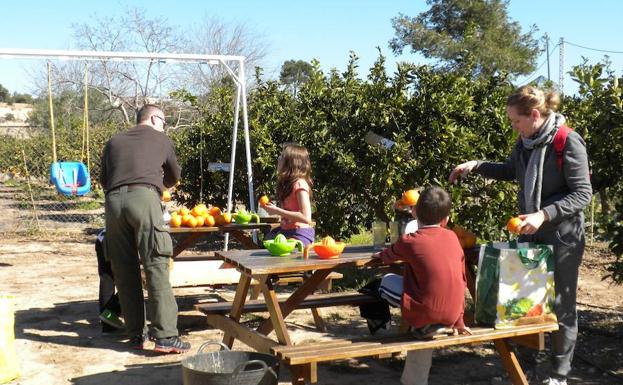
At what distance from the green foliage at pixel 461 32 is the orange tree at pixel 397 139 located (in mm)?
19863

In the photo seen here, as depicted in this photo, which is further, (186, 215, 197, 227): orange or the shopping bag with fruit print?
(186, 215, 197, 227): orange

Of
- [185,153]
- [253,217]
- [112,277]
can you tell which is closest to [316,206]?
[253,217]

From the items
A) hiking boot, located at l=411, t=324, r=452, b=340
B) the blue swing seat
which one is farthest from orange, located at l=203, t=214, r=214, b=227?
hiking boot, located at l=411, t=324, r=452, b=340

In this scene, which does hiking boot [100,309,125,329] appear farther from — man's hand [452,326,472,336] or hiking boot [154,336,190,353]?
man's hand [452,326,472,336]

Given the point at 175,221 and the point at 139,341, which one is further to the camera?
the point at 175,221

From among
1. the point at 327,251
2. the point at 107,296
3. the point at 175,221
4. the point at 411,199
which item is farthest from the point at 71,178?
the point at 411,199

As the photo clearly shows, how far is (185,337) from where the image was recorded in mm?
5516

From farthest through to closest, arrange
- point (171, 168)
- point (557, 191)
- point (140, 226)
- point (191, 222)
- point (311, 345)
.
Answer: point (191, 222), point (171, 168), point (140, 226), point (557, 191), point (311, 345)

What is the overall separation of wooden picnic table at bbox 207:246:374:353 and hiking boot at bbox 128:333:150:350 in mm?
806

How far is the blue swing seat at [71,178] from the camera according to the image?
8.26 meters

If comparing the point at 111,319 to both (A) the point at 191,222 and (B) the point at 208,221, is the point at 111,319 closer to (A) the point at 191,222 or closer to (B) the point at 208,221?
(A) the point at 191,222

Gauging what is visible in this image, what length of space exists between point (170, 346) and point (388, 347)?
2.06m

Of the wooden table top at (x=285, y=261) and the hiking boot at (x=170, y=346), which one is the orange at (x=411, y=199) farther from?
the hiking boot at (x=170, y=346)

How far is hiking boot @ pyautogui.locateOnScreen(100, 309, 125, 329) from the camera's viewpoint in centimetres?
553
